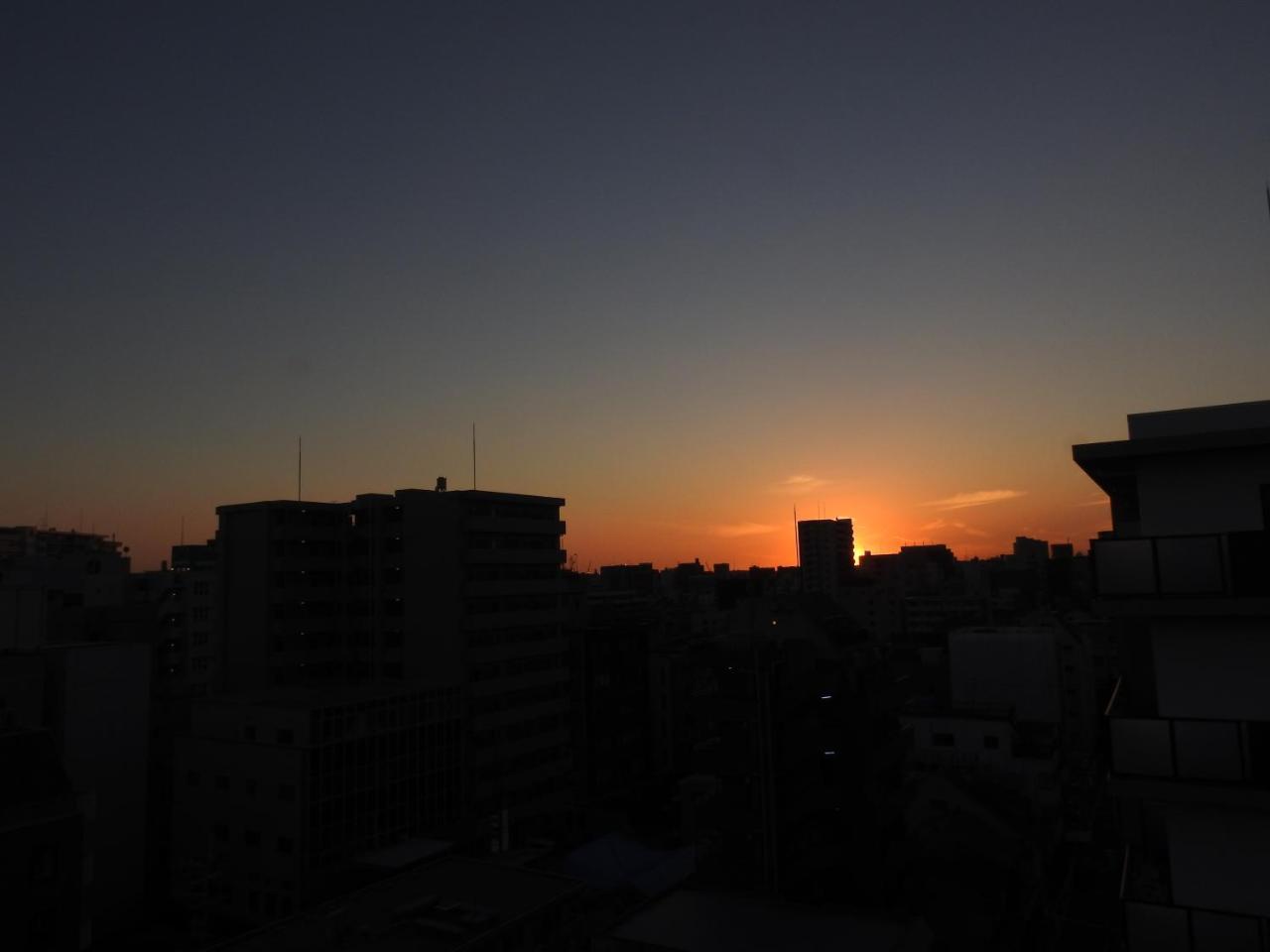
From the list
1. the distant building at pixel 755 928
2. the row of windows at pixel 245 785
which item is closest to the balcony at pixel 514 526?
the row of windows at pixel 245 785

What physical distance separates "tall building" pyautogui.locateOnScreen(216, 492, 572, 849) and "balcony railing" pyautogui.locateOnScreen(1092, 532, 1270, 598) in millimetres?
40602

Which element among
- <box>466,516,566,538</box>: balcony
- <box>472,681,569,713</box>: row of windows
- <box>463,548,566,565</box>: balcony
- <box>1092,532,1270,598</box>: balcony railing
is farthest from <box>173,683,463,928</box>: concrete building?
<box>1092,532,1270,598</box>: balcony railing

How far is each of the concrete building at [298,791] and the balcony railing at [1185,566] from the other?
106 feet

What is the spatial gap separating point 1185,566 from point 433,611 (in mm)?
43214

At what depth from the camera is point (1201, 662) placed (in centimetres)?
970

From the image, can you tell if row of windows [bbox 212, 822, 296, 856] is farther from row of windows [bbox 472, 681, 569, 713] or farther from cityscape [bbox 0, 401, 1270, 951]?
row of windows [bbox 472, 681, 569, 713]

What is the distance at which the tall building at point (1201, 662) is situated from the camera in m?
9.17

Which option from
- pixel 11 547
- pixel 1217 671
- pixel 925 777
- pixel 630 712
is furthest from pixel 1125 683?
pixel 11 547

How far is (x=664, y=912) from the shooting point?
75.2 ft

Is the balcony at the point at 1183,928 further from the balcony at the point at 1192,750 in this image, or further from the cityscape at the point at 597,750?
the balcony at the point at 1192,750

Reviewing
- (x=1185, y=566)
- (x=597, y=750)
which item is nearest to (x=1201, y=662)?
(x=1185, y=566)

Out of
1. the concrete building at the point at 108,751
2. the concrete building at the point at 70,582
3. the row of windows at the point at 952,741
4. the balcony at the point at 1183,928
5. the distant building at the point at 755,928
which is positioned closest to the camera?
the balcony at the point at 1183,928

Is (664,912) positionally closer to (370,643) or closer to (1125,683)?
(1125,683)

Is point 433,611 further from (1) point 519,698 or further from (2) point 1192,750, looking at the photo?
(2) point 1192,750
